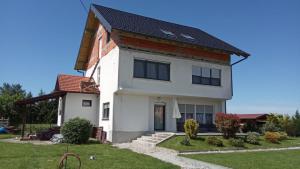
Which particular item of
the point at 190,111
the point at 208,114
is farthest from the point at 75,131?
the point at 208,114

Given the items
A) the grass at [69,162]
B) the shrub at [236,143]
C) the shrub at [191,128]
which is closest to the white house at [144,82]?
the shrub at [191,128]

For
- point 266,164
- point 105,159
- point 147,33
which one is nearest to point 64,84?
point 147,33

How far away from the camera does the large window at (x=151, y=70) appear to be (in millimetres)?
18688

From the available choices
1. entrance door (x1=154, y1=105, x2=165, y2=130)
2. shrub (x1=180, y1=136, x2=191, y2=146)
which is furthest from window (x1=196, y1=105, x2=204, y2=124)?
shrub (x1=180, y1=136, x2=191, y2=146)

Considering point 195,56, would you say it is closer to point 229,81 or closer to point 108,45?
point 229,81

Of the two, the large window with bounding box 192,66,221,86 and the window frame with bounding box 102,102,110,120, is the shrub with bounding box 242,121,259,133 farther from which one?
the window frame with bounding box 102,102,110,120

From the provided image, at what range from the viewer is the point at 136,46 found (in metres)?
18.7

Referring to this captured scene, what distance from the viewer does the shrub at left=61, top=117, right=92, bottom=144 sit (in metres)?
16.5

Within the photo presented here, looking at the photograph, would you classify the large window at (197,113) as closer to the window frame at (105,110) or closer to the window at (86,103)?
the window frame at (105,110)

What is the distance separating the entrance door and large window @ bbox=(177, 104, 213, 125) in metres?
1.30

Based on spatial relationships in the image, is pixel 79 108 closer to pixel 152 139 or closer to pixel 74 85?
pixel 74 85

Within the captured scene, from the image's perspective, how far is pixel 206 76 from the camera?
21.5 meters

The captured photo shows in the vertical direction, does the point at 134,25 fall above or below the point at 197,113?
above

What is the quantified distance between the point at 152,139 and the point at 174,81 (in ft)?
16.0
